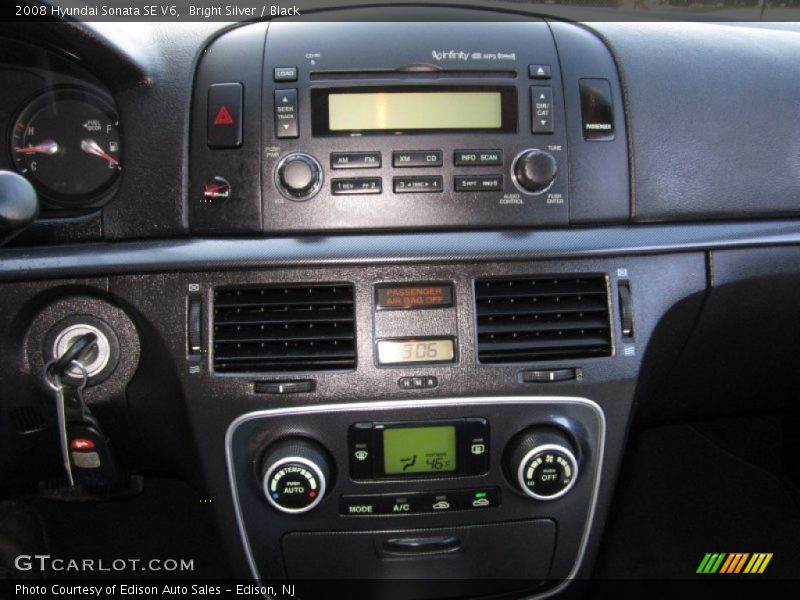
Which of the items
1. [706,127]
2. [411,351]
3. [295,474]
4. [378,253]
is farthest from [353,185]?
[706,127]

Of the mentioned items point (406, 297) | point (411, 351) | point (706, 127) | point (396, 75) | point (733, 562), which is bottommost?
point (733, 562)

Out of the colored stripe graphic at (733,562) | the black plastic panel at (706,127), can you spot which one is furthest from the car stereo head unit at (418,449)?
the colored stripe graphic at (733,562)

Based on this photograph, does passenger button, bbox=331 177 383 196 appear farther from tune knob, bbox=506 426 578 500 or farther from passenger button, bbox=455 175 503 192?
tune knob, bbox=506 426 578 500

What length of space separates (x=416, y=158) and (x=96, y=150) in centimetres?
A: 70

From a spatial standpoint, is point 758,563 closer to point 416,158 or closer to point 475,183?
point 475,183

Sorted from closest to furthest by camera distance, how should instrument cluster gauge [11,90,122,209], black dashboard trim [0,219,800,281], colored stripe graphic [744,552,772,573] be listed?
black dashboard trim [0,219,800,281]
instrument cluster gauge [11,90,122,209]
colored stripe graphic [744,552,772,573]

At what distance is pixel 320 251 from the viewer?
60.0 inches

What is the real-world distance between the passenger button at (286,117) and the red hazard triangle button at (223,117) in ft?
0.34

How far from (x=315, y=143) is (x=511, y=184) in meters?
0.43

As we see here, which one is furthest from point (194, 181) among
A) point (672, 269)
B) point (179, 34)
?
point (672, 269)

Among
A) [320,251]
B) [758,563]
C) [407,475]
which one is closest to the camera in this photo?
[320,251]

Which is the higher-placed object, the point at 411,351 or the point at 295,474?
the point at 411,351

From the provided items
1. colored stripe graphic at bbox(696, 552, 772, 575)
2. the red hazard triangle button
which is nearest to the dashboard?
the red hazard triangle button

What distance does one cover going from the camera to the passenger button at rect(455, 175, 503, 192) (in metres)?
1.58
